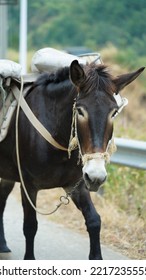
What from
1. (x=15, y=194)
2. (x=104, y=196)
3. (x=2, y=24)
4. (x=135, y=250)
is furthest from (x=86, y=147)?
(x=2, y=24)

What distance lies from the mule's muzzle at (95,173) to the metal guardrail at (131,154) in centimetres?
261

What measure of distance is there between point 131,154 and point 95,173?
3.15 meters

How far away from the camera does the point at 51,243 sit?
26.6ft

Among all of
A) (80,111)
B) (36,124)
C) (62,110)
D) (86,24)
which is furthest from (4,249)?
(86,24)

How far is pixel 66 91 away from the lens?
657cm

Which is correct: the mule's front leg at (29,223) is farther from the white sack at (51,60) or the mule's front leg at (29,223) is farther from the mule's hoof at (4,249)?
the white sack at (51,60)

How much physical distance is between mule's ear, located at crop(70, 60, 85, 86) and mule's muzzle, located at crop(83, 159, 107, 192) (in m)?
0.73

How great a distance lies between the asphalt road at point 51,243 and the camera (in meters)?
7.61

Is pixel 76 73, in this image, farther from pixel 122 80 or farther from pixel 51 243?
pixel 51 243

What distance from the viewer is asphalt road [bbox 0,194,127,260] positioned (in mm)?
7613

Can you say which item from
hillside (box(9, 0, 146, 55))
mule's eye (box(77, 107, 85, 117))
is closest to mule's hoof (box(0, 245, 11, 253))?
mule's eye (box(77, 107, 85, 117))

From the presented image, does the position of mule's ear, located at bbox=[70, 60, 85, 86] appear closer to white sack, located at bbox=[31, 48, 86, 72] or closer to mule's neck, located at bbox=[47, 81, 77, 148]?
mule's neck, located at bbox=[47, 81, 77, 148]

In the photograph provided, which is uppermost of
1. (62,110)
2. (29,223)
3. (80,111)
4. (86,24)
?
(80,111)
